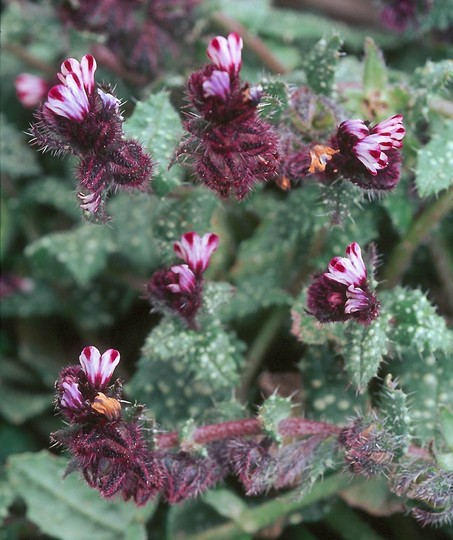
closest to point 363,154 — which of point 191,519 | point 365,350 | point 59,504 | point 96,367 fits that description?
point 365,350

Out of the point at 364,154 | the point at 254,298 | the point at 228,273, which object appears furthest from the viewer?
the point at 228,273

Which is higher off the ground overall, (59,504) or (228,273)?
(228,273)

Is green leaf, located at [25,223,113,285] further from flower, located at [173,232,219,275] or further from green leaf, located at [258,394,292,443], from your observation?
green leaf, located at [258,394,292,443]

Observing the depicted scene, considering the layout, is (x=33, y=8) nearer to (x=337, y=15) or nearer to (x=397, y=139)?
(x=337, y=15)

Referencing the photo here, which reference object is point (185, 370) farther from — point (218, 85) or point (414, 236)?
point (218, 85)

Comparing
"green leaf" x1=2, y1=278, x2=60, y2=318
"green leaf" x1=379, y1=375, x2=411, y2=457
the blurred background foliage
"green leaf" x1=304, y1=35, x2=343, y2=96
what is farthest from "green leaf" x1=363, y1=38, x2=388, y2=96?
"green leaf" x1=2, y1=278, x2=60, y2=318

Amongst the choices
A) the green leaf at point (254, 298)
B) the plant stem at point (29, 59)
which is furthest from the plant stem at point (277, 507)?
the plant stem at point (29, 59)
